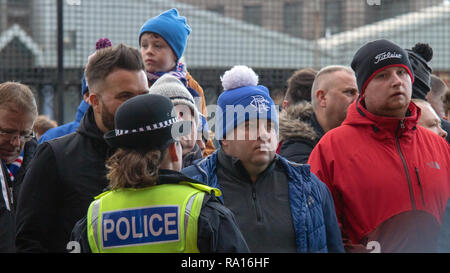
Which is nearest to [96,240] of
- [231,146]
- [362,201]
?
[231,146]

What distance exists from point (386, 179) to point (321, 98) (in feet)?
3.26

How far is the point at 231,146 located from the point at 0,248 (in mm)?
1246

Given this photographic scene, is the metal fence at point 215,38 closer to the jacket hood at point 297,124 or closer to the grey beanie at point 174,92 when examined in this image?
the jacket hood at point 297,124

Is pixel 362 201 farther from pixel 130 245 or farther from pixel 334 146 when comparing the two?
pixel 130 245

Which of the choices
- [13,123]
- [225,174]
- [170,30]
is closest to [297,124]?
[225,174]

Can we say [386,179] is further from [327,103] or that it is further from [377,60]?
[327,103]

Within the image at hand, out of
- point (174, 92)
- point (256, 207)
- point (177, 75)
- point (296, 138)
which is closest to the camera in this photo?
point (256, 207)

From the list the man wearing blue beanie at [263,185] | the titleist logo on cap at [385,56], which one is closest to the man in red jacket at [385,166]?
the titleist logo on cap at [385,56]

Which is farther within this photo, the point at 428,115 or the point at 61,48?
the point at 61,48

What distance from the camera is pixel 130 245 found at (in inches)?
95.6

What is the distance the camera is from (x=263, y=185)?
3068mm

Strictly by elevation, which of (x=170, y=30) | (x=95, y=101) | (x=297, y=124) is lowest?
(x=297, y=124)

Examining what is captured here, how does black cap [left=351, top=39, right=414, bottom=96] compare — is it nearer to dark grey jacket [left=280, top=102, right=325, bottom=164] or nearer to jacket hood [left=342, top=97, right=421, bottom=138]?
jacket hood [left=342, top=97, right=421, bottom=138]

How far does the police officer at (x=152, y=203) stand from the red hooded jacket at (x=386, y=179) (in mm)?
1009
